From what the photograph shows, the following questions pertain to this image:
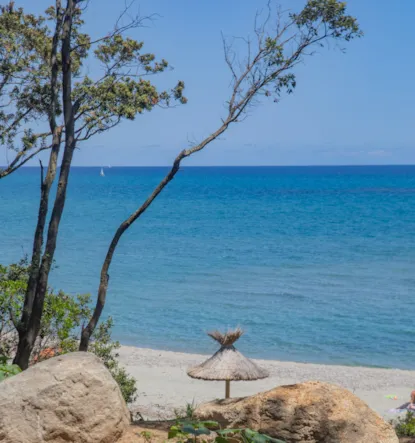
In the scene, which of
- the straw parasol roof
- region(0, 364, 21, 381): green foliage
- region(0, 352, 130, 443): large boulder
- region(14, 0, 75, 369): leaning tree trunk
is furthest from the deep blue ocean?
region(0, 352, 130, 443): large boulder

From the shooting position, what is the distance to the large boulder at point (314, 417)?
6.81 m

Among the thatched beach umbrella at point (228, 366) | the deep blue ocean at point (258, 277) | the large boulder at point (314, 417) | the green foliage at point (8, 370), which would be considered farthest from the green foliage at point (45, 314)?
the large boulder at point (314, 417)

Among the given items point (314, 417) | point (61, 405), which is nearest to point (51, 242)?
point (61, 405)

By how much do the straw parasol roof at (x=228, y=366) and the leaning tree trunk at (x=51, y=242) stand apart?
2506 mm

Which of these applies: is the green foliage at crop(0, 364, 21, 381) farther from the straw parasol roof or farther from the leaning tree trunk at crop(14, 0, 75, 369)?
the straw parasol roof

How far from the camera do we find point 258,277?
111 feet

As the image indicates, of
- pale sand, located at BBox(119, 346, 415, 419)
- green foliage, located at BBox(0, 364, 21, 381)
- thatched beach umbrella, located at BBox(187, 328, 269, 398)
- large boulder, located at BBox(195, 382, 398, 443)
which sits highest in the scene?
green foliage, located at BBox(0, 364, 21, 381)

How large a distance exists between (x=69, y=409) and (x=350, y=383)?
1365 cm

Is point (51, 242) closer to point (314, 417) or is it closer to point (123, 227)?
point (123, 227)

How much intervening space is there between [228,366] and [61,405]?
532 cm

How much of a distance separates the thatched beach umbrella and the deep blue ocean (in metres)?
3.41

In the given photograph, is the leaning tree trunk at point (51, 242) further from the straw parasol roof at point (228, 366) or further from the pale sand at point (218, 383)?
the pale sand at point (218, 383)

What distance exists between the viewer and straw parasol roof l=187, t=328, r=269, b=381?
1104 cm

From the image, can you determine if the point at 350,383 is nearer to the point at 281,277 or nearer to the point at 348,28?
the point at 348,28
